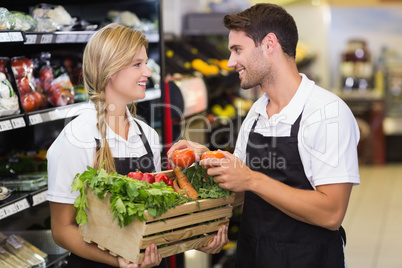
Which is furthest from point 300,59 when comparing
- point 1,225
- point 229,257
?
point 1,225

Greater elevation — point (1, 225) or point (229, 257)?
point (1, 225)

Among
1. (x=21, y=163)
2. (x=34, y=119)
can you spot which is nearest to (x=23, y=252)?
(x=21, y=163)

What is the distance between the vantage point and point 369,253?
545 centimetres

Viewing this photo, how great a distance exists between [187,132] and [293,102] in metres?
1.83

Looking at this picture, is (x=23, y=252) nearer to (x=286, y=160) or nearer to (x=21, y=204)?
(x=21, y=204)

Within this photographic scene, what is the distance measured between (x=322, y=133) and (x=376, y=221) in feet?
15.2

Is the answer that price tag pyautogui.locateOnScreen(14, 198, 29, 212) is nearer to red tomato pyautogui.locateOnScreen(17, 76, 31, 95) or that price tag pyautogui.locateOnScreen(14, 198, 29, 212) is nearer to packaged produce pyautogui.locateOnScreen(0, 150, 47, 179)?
packaged produce pyautogui.locateOnScreen(0, 150, 47, 179)

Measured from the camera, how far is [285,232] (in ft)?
7.75

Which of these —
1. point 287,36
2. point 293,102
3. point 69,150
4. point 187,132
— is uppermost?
point 287,36

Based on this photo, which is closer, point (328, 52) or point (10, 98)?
point (10, 98)

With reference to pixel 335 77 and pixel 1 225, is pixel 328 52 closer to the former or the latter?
pixel 335 77

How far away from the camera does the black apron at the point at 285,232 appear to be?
2.33m

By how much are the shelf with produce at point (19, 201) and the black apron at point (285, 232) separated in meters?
1.10

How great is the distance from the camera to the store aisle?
5332 mm
